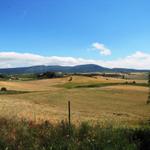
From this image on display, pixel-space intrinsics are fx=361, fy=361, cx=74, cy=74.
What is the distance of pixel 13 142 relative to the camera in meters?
8.51

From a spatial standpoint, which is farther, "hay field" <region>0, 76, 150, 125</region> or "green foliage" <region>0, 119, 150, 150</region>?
"hay field" <region>0, 76, 150, 125</region>

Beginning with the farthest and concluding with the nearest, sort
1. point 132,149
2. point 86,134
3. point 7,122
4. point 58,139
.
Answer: point 7,122 < point 86,134 < point 58,139 < point 132,149

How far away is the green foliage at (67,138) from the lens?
837cm

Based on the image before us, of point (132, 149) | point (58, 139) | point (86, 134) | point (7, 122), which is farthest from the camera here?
point (7, 122)

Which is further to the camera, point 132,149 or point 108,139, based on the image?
point 108,139

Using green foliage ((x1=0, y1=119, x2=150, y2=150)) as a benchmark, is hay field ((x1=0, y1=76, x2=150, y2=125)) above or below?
below

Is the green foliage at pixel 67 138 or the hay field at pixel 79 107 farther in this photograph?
the hay field at pixel 79 107

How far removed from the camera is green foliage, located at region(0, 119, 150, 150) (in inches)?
329

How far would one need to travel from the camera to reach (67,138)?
9031 mm

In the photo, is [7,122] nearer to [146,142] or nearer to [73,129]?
[73,129]

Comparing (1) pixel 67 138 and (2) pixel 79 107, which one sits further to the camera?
(2) pixel 79 107

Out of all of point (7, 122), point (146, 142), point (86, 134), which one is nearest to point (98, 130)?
point (86, 134)

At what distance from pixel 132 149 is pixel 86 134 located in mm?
1618

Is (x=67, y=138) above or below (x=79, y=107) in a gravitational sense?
above
